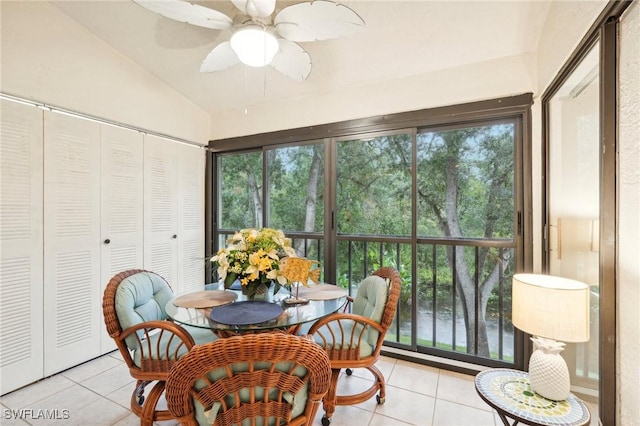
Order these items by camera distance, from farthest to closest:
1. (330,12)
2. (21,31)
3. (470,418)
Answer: (21,31)
(470,418)
(330,12)

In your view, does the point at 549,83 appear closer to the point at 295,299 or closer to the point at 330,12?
the point at 330,12

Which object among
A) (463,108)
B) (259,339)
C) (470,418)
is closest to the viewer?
(259,339)

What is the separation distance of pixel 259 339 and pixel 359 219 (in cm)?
212

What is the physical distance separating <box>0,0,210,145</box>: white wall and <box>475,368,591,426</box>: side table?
350 cm

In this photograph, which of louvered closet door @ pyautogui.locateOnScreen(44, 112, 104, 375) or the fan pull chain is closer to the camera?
louvered closet door @ pyautogui.locateOnScreen(44, 112, 104, 375)

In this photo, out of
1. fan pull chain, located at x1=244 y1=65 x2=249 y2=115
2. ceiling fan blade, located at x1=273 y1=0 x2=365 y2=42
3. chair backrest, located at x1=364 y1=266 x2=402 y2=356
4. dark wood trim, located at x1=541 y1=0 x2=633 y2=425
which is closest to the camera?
dark wood trim, located at x1=541 y1=0 x2=633 y2=425

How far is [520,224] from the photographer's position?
7.63ft

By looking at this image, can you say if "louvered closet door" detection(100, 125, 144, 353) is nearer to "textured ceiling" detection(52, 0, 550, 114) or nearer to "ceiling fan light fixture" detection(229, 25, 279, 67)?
"textured ceiling" detection(52, 0, 550, 114)

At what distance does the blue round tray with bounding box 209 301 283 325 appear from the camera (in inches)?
65.3

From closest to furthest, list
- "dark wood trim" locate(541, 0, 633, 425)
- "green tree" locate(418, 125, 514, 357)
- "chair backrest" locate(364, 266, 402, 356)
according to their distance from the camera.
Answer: "dark wood trim" locate(541, 0, 633, 425), "chair backrest" locate(364, 266, 402, 356), "green tree" locate(418, 125, 514, 357)

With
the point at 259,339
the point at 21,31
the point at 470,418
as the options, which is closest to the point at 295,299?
the point at 259,339

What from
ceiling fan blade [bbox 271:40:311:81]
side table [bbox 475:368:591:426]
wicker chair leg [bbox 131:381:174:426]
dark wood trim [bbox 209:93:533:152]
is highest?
ceiling fan blade [bbox 271:40:311:81]

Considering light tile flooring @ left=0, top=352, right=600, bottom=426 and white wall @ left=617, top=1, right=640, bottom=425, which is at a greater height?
white wall @ left=617, top=1, right=640, bottom=425

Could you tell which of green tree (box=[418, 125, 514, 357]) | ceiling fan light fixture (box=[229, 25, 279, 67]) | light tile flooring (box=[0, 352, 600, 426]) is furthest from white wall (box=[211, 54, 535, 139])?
light tile flooring (box=[0, 352, 600, 426])
